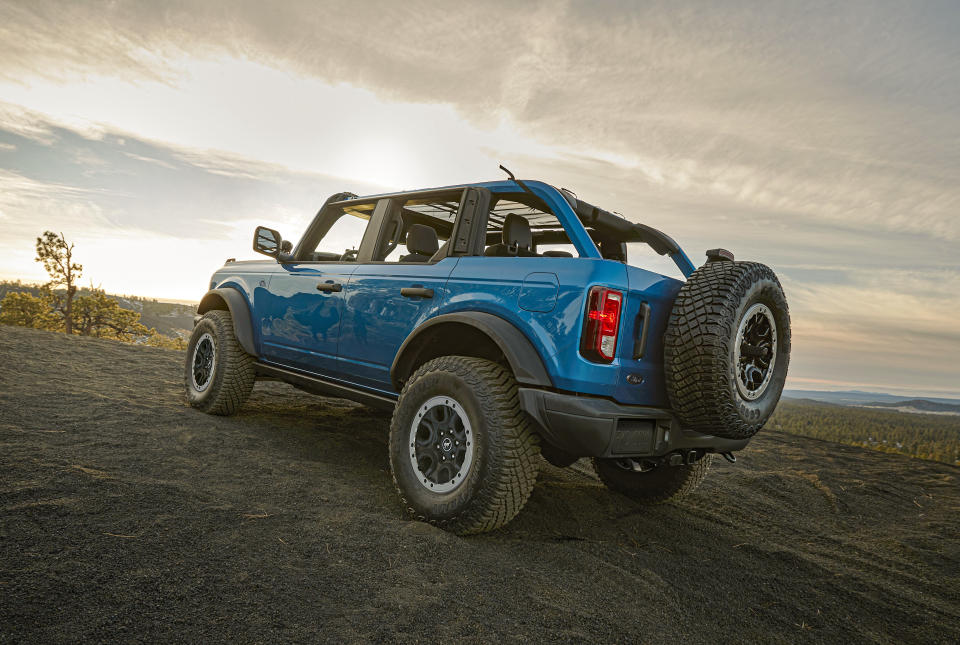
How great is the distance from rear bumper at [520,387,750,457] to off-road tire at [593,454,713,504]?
3.17 feet

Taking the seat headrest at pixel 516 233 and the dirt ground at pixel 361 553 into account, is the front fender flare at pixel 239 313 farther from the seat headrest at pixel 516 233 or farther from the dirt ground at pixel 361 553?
the seat headrest at pixel 516 233

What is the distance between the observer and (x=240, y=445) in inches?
161

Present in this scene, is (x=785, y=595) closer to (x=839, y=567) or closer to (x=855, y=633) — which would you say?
(x=855, y=633)

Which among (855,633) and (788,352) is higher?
(788,352)

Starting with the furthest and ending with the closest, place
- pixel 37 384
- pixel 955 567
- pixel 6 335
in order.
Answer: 1. pixel 6 335
2. pixel 37 384
3. pixel 955 567

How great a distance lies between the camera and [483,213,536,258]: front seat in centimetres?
337

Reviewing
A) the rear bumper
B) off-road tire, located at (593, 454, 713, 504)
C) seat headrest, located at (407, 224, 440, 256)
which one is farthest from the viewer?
off-road tire, located at (593, 454, 713, 504)

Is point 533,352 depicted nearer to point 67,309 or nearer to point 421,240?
point 421,240

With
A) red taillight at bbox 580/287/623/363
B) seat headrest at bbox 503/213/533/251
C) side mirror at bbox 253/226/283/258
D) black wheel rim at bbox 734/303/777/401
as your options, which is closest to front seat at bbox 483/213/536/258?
seat headrest at bbox 503/213/533/251

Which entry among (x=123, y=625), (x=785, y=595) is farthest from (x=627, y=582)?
(x=123, y=625)

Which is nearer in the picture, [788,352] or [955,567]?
[788,352]

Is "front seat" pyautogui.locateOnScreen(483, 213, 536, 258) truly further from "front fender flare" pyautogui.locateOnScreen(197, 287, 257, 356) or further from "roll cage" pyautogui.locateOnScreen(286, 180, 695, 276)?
"front fender flare" pyautogui.locateOnScreen(197, 287, 257, 356)

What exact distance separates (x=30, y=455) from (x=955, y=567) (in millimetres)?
5916

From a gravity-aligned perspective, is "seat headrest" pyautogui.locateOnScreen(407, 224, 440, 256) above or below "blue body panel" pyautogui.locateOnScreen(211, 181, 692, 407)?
above
